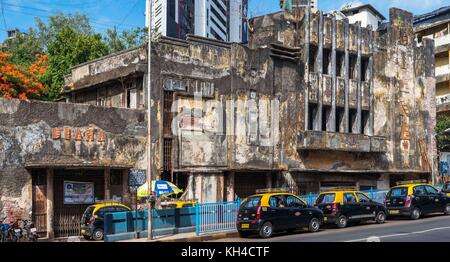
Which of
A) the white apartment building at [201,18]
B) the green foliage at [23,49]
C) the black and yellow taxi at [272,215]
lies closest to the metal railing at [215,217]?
the black and yellow taxi at [272,215]

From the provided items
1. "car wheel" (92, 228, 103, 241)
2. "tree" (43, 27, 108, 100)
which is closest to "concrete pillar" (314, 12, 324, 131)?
"car wheel" (92, 228, 103, 241)

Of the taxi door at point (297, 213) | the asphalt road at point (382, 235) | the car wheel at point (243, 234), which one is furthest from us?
the car wheel at point (243, 234)

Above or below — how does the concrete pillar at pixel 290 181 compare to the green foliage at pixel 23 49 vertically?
below

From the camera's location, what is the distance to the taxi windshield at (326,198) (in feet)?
81.9

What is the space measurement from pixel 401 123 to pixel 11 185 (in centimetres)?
2497

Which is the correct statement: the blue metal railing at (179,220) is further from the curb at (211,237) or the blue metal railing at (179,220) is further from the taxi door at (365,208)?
the taxi door at (365,208)

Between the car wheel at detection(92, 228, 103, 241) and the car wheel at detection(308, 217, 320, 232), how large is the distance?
798 centimetres

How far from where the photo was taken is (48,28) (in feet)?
183

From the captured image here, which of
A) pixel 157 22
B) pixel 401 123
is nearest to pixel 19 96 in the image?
pixel 401 123

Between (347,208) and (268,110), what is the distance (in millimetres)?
8723

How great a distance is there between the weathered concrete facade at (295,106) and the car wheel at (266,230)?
7.54m

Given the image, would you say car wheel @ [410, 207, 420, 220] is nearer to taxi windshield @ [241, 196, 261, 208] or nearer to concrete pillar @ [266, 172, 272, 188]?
concrete pillar @ [266, 172, 272, 188]

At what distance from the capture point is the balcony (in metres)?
32.6

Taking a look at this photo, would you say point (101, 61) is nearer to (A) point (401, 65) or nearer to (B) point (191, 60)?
(B) point (191, 60)
